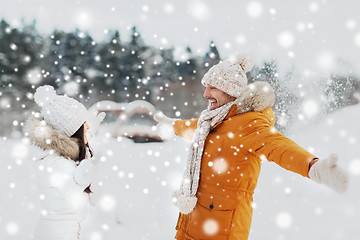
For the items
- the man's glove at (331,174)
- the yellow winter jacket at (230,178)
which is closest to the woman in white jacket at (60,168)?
the yellow winter jacket at (230,178)

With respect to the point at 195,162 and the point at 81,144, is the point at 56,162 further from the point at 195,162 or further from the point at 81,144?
the point at 195,162

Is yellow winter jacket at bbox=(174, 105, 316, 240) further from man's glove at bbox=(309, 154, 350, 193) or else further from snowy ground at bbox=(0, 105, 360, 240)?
snowy ground at bbox=(0, 105, 360, 240)

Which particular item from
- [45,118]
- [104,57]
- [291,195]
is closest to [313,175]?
[45,118]

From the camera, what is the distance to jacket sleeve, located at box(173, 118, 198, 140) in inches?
92.4

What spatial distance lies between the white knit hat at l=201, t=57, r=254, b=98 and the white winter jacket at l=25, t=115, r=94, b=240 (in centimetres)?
92

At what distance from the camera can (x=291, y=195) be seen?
4.64 meters

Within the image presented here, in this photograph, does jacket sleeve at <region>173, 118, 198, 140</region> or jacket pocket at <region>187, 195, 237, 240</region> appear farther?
jacket sleeve at <region>173, 118, 198, 140</region>

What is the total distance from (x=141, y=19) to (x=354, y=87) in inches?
401

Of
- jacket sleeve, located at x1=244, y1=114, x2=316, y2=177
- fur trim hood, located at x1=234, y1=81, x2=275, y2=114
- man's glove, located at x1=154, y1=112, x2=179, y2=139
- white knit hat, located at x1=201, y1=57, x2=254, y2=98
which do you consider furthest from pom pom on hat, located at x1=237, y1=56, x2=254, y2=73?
man's glove, located at x1=154, y1=112, x2=179, y2=139

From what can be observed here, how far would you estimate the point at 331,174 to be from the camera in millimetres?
1159

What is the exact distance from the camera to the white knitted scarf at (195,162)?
6.00 feet

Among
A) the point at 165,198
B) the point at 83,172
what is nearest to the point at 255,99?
the point at 83,172

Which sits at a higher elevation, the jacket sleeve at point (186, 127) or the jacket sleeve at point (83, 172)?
the jacket sleeve at point (186, 127)

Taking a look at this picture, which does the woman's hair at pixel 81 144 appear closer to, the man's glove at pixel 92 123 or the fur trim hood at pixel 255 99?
the man's glove at pixel 92 123
